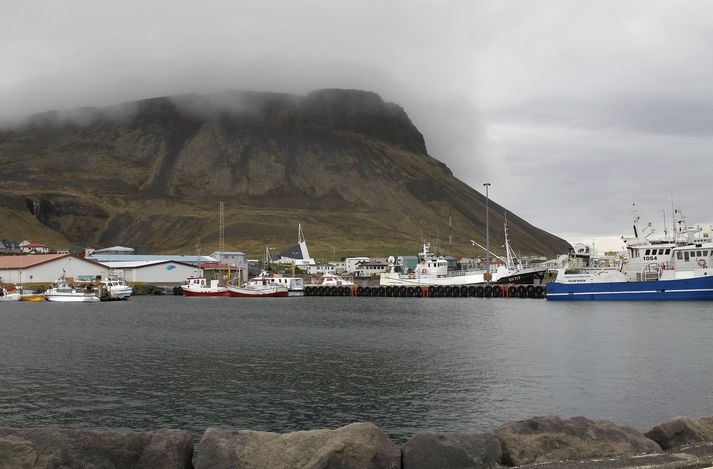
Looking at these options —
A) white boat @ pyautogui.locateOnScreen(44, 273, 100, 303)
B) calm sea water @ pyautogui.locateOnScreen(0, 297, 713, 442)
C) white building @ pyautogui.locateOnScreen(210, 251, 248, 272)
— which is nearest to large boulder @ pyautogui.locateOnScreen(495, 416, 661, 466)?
calm sea water @ pyautogui.locateOnScreen(0, 297, 713, 442)

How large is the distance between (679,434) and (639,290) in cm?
7709

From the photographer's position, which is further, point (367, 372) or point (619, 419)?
point (367, 372)

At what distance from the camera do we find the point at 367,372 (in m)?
34.3

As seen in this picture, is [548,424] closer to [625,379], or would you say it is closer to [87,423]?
[87,423]

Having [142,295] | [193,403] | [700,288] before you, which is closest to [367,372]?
[193,403]

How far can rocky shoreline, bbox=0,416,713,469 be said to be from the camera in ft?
43.6

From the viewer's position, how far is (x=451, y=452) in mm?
13852

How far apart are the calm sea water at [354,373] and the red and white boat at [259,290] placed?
2354 inches

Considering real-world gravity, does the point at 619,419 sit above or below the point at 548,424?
below

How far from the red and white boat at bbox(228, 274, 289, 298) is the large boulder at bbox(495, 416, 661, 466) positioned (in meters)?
112

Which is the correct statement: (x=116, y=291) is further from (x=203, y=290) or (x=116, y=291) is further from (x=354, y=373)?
(x=354, y=373)

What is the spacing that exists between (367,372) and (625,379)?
12064mm

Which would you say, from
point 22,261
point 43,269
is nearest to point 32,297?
point 43,269

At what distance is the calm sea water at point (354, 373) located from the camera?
2453 centimetres
